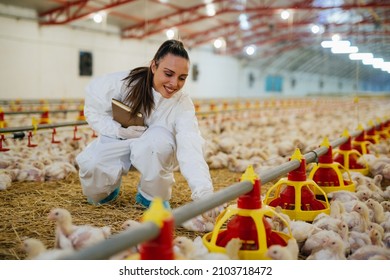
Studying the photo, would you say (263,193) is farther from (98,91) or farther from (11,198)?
(11,198)

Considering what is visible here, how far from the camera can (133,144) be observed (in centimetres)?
274

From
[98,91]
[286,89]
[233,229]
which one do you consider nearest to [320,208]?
[233,229]

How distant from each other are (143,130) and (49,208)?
79 cm

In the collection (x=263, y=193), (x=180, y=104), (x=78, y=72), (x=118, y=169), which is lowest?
(x=263, y=193)

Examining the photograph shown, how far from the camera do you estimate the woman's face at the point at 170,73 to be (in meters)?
2.47

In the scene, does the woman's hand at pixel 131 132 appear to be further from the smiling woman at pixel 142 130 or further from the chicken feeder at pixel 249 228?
the chicken feeder at pixel 249 228

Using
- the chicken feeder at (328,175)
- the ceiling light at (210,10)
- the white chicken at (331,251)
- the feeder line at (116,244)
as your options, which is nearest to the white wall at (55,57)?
the ceiling light at (210,10)

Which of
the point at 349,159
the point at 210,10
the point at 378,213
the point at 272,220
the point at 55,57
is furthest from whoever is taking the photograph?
the point at 210,10

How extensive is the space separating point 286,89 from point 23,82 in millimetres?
21190

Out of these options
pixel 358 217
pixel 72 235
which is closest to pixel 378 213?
pixel 358 217

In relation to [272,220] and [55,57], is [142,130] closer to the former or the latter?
[272,220]
